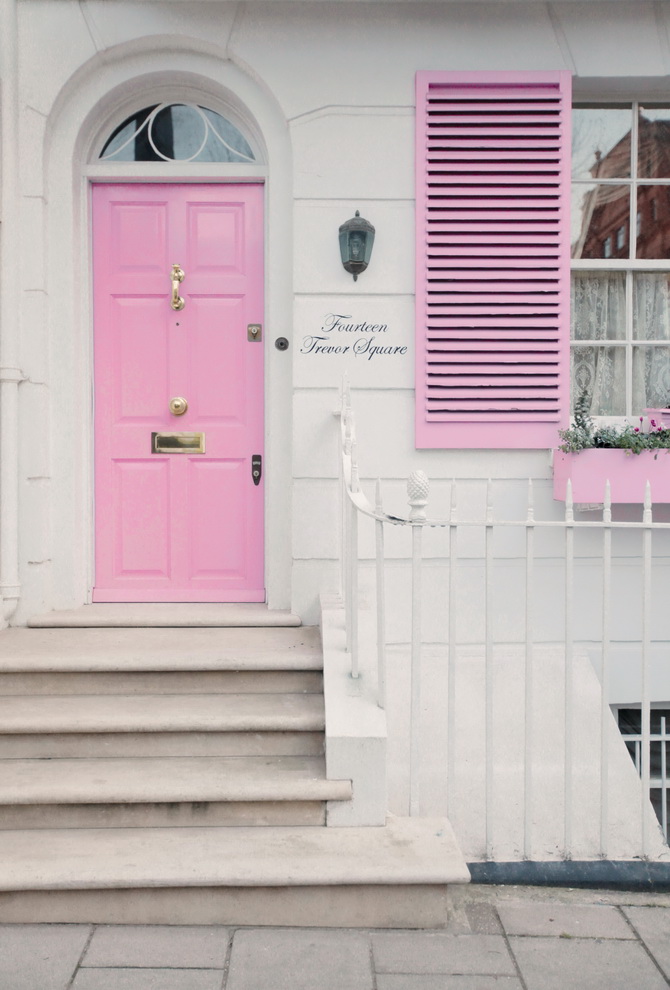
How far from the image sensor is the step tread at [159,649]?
3.35m

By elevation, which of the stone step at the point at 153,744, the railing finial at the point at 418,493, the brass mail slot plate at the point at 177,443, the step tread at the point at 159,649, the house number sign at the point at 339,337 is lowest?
the stone step at the point at 153,744

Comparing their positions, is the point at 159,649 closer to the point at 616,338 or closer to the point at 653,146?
the point at 616,338

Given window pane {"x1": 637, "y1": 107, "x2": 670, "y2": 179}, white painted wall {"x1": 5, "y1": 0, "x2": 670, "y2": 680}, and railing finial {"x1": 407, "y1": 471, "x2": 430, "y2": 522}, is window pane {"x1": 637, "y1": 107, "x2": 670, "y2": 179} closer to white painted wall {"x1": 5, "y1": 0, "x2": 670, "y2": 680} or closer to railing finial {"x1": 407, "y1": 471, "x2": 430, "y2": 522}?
white painted wall {"x1": 5, "y1": 0, "x2": 670, "y2": 680}

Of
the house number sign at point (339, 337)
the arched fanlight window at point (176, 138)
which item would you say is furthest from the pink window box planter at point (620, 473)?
the arched fanlight window at point (176, 138)

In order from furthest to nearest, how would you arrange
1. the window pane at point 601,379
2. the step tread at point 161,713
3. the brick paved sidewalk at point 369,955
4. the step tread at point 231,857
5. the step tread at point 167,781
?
the window pane at point 601,379
the step tread at point 161,713
the step tread at point 167,781
the step tread at point 231,857
the brick paved sidewalk at point 369,955

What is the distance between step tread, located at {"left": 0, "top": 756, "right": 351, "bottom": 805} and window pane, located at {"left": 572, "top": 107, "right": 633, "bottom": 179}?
11.0 feet

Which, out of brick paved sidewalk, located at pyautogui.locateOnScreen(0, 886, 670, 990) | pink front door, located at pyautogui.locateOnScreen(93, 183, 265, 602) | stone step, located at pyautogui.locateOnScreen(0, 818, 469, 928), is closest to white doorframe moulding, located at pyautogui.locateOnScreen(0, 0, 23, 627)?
pink front door, located at pyautogui.locateOnScreen(93, 183, 265, 602)

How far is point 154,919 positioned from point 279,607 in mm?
1800

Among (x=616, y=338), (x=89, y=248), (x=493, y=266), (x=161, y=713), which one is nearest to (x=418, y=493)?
(x=161, y=713)

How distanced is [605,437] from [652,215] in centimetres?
136

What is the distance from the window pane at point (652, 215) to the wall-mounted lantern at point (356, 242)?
1.50 meters

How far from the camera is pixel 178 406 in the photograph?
4.20 metres

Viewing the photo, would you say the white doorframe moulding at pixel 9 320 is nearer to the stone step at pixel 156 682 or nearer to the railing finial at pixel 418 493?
the stone step at pixel 156 682

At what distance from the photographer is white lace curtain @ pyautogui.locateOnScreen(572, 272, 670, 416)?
4.31 metres
